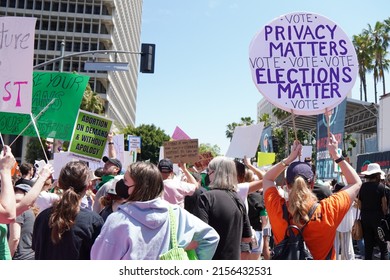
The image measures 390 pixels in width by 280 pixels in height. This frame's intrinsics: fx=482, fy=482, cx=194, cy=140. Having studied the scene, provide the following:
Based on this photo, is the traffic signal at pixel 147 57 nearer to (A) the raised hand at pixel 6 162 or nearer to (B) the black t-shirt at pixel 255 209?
(B) the black t-shirt at pixel 255 209

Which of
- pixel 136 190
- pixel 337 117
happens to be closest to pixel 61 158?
pixel 136 190

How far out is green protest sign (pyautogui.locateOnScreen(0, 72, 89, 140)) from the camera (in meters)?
7.86

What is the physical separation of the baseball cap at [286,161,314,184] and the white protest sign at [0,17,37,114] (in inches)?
111

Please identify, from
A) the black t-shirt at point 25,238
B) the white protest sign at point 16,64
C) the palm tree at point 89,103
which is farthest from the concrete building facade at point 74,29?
the black t-shirt at point 25,238

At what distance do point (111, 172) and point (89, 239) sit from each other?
249 centimetres

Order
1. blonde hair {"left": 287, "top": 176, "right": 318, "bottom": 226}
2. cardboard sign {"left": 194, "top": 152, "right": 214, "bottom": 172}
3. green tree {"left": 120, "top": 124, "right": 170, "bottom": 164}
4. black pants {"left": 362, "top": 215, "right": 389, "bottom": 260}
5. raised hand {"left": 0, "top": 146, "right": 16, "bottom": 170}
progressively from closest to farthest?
raised hand {"left": 0, "top": 146, "right": 16, "bottom": 170}, blonde hair {"left": 287, "top": 176, "right": 318, "bottom": 226}, black pants {"left": 362, "top": 215, "right": 389, "bottom": 260}, cardboard sign {"left": 194, "top": 152, "right": 214, "bottom": 172}, green tree {"left": 120, "top": 124, "right": 170, "bottom": 164}

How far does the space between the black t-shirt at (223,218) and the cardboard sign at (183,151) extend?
2.94 m

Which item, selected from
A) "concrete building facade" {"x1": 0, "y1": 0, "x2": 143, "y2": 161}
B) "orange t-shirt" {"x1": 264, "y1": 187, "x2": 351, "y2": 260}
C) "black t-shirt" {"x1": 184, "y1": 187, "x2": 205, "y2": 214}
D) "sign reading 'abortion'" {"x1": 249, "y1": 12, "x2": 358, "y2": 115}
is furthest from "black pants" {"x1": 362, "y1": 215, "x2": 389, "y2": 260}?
Answer: "concrete building facade" {"x1": 0, "y1": 0, "x2": 143, "y2": 161}

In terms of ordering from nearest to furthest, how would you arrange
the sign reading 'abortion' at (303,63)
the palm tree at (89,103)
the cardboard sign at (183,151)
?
the sign reading 'abortion' at (303,63)
the cardboard sign at (183,151)
the palm tree at (89,103)

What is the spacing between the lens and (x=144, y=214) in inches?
110

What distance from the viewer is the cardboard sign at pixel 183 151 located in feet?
22.9

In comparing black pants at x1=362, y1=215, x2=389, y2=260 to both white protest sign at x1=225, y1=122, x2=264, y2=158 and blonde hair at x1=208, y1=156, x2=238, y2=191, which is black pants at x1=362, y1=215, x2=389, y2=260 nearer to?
white protest sign at x1=225, y1=122, x2=264, y2=158

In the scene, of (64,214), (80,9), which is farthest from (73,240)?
(80,9)
